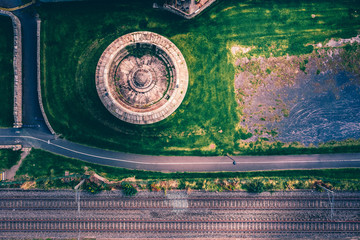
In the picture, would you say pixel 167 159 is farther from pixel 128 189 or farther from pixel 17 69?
pixel 17 69

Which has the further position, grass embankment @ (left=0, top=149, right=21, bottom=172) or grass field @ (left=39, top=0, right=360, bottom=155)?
grass embankment @ (left=0, top=149, right=21, bottom=172)

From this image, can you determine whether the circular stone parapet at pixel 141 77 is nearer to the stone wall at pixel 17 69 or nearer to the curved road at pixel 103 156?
the curved road at pixel 103 156

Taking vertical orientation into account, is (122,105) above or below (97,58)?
below

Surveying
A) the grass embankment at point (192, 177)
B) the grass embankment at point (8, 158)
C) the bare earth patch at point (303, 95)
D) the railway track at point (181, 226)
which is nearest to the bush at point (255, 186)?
the grass embankment at point (192, 177)

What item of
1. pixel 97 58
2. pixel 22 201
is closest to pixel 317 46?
pixel 97 58

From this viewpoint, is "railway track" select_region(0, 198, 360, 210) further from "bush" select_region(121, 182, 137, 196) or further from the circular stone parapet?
the circular stone parapet

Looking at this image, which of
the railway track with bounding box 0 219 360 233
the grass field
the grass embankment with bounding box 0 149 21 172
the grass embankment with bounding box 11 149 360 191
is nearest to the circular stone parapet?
the grass field

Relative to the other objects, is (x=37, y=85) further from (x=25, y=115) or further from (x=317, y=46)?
(x=317, y=46)
